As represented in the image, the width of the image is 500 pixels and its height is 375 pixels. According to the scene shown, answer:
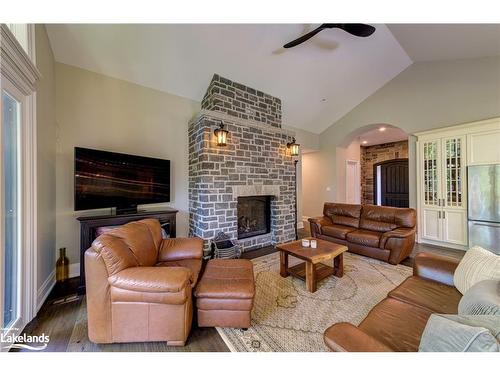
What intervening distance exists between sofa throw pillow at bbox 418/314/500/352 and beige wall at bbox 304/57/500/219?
4608 millimetres

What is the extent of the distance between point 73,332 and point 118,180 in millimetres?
1745

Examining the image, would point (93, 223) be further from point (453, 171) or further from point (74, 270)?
point (453, 171)

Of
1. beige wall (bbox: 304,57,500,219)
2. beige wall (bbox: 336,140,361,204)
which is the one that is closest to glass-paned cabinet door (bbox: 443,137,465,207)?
beige wall (bbox: 304,57,500,219)

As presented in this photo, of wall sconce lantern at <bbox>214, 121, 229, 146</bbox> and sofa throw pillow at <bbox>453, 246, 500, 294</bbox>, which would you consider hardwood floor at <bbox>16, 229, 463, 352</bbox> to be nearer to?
sofa throw pillow at <bbox>453, 246, 500, 294</bbox>

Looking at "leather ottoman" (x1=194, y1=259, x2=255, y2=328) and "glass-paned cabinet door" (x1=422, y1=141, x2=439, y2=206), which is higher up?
"glass-paned cabinet door" (x1=422, y1=141, x2=439, y2=206)

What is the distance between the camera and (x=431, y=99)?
4203 mm

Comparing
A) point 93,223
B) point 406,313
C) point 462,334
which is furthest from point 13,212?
point 406,313

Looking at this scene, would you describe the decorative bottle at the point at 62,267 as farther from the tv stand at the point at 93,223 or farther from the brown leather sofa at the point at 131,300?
the brown leather sofa at the point at 131,300

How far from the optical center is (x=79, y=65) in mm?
2865

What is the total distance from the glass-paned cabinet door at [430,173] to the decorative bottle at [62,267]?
6.41m

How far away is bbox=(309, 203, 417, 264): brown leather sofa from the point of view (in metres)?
3.12

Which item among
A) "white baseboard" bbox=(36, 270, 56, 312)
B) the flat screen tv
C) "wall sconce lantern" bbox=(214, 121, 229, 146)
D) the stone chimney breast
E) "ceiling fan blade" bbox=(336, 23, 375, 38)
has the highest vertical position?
"ceiling fan blade" bbox=(336, 23, 375, 38)

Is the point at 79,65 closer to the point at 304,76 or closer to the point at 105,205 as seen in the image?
the point at 105,205
